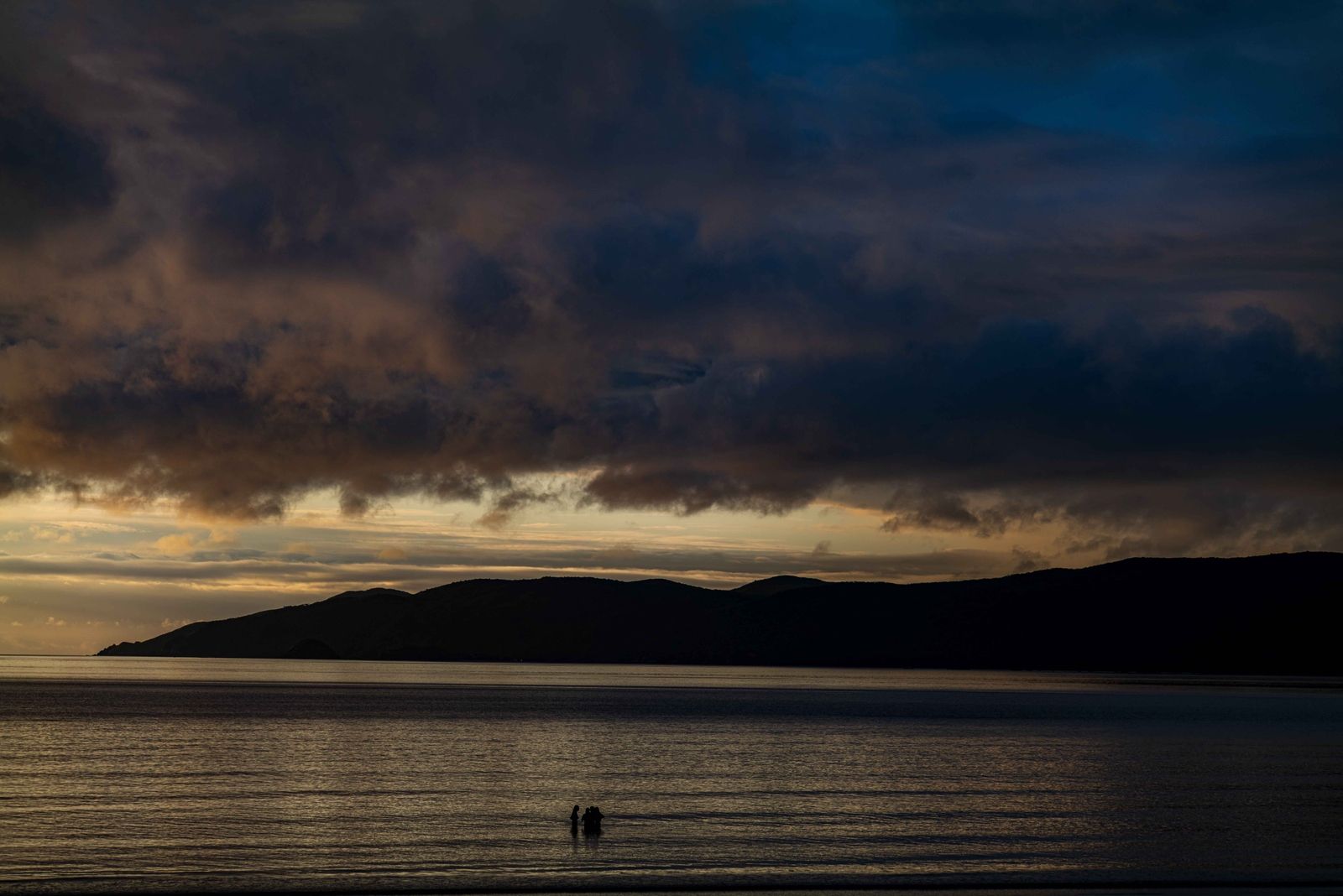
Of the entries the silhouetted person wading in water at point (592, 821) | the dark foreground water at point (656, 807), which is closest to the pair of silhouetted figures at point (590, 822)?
the silhouetted person wading in water at point (592, 821)

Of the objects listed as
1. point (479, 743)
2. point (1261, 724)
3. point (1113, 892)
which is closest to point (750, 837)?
point (1113, 892)

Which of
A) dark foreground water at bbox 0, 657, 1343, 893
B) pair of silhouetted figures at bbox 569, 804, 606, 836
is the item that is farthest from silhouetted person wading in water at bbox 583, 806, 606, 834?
dark foreground water at bbox 0, 657, 1343, 893

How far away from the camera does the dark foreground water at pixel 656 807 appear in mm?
42625

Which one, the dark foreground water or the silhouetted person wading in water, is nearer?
the dark foreground water

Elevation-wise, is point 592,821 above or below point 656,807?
above

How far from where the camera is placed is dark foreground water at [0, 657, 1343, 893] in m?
42.6

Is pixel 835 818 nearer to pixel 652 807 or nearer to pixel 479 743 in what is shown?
pixel 652 807

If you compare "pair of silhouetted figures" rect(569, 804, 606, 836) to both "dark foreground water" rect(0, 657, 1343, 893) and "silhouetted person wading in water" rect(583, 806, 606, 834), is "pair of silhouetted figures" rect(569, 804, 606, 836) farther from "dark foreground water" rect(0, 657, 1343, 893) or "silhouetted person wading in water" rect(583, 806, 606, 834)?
"dark foreground water" rect(0, 657, 1343, 893)

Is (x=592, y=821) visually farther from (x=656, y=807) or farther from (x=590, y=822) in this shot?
(x=656, y=807)

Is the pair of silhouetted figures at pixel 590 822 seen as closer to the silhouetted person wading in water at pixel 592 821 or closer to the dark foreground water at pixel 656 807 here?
the silhouetted person wading in water at pixel 592 821

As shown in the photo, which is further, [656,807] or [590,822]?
[656,807]

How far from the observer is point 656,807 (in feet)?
196

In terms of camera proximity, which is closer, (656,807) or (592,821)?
(592,821)

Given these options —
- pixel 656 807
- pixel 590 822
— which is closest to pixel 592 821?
pixel 590 822
